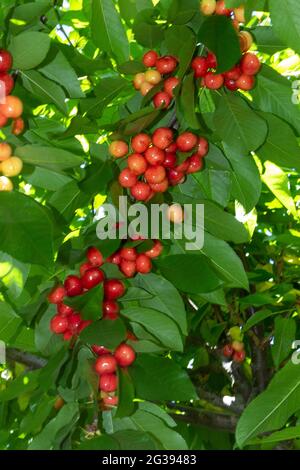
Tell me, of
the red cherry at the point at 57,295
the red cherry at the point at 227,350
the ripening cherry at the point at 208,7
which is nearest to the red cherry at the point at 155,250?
the red cherry at the point at 57,295

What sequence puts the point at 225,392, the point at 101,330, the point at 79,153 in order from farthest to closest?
the point at 225,392, the point at 79,153, the point at 101,330

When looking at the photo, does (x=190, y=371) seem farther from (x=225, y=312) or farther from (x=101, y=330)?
(x=101, y=330)

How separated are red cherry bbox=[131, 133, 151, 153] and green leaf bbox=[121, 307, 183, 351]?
1.21 ft

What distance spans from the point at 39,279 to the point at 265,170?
770 mm

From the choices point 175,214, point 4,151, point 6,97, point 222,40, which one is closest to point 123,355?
point 175,214

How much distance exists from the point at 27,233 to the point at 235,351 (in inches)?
71.9

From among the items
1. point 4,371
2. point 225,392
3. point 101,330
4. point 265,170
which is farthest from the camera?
point 225,392

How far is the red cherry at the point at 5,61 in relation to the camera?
1.42m

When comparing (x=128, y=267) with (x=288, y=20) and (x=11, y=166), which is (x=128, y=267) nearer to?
(x=11, y=166)

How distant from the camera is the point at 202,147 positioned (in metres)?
1.65

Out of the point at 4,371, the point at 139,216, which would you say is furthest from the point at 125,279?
the point at 4,371

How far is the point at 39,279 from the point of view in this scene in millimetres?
1635

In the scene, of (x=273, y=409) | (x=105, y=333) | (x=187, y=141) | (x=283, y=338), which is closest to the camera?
(x=105, y=333)

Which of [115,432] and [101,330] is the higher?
[101,330]
